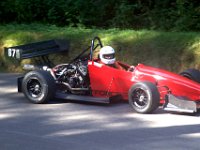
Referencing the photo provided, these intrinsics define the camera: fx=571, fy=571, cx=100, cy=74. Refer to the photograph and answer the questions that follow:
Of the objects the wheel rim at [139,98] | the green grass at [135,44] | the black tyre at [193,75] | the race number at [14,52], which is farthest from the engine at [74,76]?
the green grass at [135,44]

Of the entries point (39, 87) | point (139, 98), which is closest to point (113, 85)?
point (139, 98)

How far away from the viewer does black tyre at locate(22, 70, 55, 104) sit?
34.8 feet

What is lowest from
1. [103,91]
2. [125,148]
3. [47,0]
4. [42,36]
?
[125,148]

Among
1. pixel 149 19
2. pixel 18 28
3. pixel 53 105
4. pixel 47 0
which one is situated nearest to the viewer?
pixel 53 105

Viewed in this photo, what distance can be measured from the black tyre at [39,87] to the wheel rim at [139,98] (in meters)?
1.64

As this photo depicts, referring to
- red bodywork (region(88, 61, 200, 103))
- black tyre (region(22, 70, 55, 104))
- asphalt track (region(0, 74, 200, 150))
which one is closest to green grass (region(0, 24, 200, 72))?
red bodywork (region(88, 61, 200, 103))

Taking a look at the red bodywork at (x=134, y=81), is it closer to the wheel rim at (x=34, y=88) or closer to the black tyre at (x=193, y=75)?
the black tyre at (x=193, y=75)

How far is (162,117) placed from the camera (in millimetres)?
9531

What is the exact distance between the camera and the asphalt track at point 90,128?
7884mm

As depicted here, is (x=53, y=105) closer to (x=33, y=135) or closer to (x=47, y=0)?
(x=33, y=135)

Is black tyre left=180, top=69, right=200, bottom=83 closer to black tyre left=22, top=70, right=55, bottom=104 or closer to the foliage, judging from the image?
black tyre left=22, top=70, right=55, bottom=104

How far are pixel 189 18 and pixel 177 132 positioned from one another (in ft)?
25.6

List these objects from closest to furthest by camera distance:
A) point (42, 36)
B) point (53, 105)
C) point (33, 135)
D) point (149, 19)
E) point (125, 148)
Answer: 1. point (125, 148)
2. point (33, 135)
3. point (53, 105)
4. point (42, 36)
5. point (149, 19)

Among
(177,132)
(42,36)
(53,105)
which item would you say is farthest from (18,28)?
(177,132)
